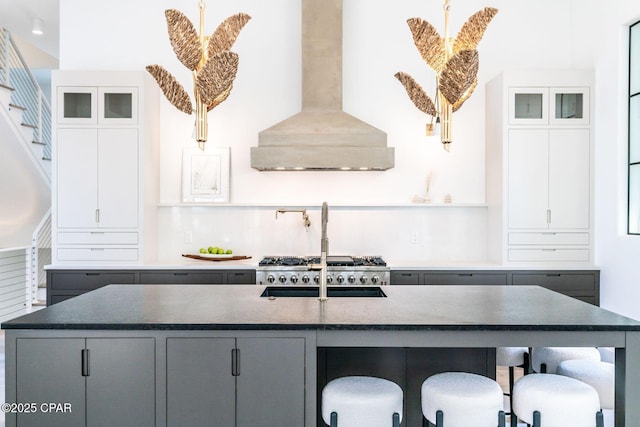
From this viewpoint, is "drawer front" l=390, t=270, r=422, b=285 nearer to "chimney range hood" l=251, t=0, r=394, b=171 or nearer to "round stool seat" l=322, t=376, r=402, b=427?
"chimney range hood" l=251, t=0, r=394, b=171

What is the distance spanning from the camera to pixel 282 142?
413 cm

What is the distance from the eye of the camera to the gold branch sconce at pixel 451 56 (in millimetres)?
2322

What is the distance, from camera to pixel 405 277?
4391 mm

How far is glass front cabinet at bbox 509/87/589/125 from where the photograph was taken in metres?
4.45

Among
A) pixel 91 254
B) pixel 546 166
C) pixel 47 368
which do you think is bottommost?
pixel 47 368

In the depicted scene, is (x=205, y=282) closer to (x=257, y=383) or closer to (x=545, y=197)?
(x=257, y=383)

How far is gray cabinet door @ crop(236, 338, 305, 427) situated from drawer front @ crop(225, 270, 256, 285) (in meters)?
2.28

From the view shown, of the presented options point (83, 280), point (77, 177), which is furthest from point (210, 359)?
point (77, 177)

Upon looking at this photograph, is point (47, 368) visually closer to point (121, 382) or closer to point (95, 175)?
point (121, 382)

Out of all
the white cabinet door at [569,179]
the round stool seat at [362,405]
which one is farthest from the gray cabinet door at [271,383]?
the white cabinet door at [569,179]

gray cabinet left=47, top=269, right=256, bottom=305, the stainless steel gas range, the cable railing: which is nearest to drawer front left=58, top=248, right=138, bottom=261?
gray cabinet left=47, top=269, right=256, bottom=305

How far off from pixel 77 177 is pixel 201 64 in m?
2.58

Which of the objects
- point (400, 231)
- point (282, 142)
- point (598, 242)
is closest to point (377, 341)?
point (282, 142)

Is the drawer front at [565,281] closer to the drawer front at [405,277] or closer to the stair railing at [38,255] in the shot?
the drawer front at [405,277]
